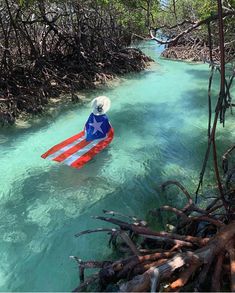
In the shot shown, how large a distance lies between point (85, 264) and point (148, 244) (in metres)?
0.56

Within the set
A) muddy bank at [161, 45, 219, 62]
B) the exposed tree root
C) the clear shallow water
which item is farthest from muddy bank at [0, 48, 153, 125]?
the exposed tree root

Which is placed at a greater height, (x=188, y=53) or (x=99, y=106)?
(x=99, y=106)


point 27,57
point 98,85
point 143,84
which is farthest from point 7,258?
point 143,84

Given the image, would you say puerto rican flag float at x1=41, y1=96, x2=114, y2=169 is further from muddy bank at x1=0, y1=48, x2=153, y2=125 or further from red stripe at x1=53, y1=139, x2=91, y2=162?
muddy bank at x1=0, y1=48, x2=153, y2=125

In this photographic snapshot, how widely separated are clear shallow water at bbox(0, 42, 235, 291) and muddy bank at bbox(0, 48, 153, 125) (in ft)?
2.02

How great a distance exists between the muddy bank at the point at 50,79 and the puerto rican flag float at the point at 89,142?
251 centimetres

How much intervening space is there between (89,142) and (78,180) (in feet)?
2.18

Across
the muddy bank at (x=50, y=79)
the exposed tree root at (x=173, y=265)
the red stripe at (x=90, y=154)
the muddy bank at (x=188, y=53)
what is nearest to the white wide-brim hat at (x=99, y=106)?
the red stripe at (x=90, y=154)

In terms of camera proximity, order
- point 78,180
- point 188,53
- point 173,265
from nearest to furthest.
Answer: point 173,265 < point 78,180 < point 188,53

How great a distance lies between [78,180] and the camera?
17.1ft

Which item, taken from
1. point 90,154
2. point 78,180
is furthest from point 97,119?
point 78,180

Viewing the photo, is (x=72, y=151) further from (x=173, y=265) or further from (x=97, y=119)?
(x=173, y=265)

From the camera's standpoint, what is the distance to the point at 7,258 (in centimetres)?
375

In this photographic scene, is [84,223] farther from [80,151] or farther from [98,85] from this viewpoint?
[98,85]
